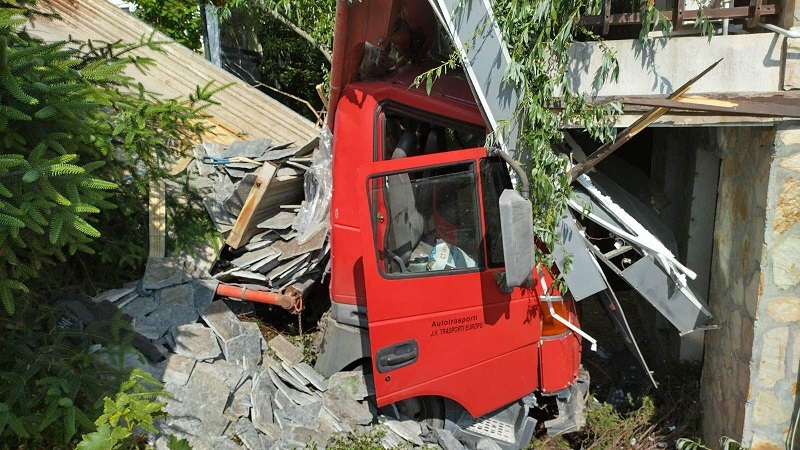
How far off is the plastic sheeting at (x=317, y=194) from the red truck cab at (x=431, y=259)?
3.35 feet

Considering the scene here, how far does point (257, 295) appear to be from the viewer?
20.1 ft

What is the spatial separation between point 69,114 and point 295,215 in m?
2.67

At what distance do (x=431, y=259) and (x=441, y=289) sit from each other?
21 centimetres

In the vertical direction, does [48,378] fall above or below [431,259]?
below

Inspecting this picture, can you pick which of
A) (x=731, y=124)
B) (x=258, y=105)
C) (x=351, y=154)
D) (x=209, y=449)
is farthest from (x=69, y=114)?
(x=731, y=124)

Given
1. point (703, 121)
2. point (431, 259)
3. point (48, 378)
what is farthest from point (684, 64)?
point (48, 378)

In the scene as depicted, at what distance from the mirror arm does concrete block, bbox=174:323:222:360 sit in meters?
2.68

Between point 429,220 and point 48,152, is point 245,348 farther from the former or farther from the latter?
point 48,152

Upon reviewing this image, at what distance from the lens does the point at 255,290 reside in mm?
6207

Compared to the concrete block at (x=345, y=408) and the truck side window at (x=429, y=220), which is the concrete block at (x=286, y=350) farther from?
the truck side window at (x=429, y=220)

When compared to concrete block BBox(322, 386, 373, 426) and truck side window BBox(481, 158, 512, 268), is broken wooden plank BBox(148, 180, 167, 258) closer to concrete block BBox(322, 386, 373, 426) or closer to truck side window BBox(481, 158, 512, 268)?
concrete block BBox(322, 386, 373, 426)

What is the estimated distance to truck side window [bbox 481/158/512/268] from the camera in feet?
14.9

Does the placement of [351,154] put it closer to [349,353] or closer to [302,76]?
[349,353]

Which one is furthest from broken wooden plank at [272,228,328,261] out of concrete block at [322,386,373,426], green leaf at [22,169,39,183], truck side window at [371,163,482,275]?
green leaf at [22,169,39,183]
